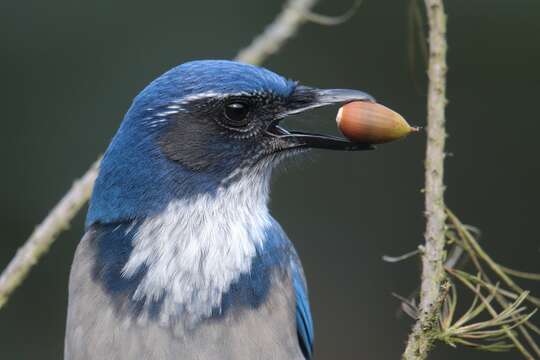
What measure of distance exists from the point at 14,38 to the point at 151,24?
3.75ft

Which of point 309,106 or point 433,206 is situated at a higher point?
point 309,106

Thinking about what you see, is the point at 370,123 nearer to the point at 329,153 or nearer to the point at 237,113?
the point at 237,113

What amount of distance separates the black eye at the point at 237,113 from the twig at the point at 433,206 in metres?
0.99

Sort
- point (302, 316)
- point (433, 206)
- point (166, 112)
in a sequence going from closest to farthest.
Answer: point (433, 206), point (166, 112), point (302, 316)

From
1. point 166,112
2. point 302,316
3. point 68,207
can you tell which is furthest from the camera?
point 302,316

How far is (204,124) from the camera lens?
4.90 m

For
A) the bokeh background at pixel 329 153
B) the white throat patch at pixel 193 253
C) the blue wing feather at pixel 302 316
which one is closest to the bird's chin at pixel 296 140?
the white throat patch at pixel 193 253

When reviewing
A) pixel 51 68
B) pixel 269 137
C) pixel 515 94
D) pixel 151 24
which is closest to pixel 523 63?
pixel 515 94

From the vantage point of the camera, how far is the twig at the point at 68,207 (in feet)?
15.7

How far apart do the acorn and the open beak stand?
3.3 inches

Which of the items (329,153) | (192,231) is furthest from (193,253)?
(329,153)

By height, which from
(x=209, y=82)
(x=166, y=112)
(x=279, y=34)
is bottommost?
(x=166, y=112)

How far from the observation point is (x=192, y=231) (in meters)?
4.75

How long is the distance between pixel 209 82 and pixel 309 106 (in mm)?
545
